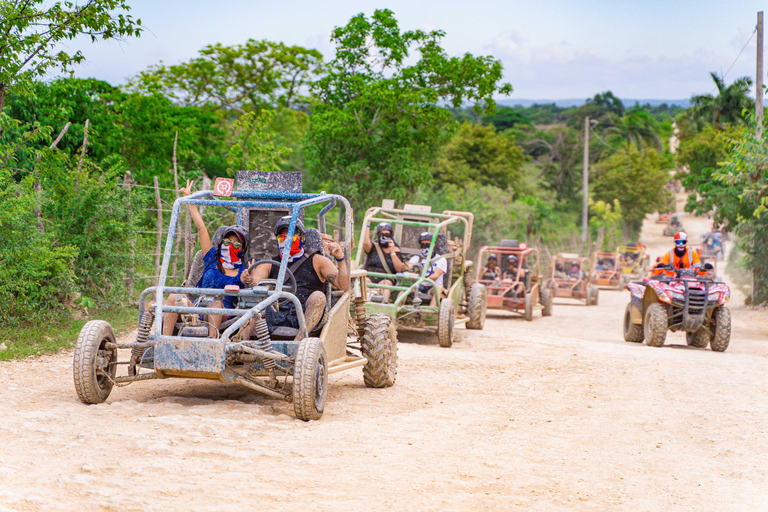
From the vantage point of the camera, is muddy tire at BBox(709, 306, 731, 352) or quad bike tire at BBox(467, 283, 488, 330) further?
quad bike tire at BBox(467, 283, 488, 330)

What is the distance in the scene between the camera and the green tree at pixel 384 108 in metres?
19.6

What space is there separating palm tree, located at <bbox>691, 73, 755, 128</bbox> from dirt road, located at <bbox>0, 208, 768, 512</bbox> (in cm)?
3833

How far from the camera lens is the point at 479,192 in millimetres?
37656

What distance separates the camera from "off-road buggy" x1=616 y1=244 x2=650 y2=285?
3409cm

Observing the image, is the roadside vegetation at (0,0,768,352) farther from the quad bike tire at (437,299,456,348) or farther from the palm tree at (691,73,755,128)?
the quad bike tire at (437,299,456,348)

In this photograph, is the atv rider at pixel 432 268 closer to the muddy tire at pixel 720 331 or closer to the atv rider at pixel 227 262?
the muddy tire at pixel 720 331

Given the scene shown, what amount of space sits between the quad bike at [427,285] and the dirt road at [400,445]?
2.57 meters

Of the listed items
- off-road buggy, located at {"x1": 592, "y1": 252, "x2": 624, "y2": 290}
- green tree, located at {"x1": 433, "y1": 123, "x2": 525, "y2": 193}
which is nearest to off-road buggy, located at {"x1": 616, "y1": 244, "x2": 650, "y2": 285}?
off-road buggy, located at {"x1": 592, "y1": 252, "x2": 624, "y2": 290}

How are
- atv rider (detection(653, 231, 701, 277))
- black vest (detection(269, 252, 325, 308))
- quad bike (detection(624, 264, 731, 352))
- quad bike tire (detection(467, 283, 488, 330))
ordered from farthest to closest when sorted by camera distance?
quad bike tire (detection(467, 283, 488, 330)) → atv rider (detection(653, 231, 701, 277)) → quad bike (detection(624, 264, 731, 352)) → black vest (detection(269, 252, 325, 308))

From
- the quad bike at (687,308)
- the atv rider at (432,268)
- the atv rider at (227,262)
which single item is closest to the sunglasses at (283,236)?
the atv rider at (227,262)

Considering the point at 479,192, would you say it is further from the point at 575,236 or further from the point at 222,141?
the point at 222,141

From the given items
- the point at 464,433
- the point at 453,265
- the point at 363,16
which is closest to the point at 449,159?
the point at 363,16

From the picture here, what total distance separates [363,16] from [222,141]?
685 cm

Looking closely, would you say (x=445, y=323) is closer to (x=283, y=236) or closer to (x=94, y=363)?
(x=283, y=236)
